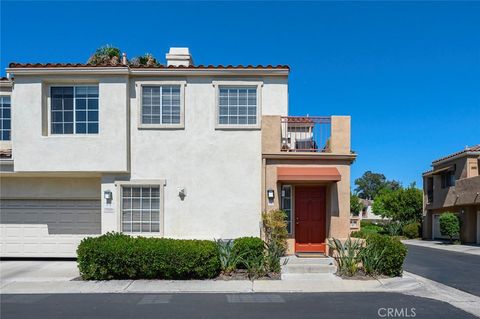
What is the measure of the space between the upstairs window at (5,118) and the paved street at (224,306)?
7.01 m

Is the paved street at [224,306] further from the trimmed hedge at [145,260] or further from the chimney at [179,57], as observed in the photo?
the chimney at [179,57]

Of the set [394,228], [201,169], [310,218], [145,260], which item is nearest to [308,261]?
[310,218]

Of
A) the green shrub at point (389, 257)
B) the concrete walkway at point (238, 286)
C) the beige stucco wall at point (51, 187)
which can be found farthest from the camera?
the beige stucco wall at point (51, 187)

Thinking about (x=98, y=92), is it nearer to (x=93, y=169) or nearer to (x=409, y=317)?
(x=93, y=169)

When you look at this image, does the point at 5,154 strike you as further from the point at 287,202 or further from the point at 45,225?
the point at 287,202

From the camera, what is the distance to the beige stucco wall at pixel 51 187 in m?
16.4

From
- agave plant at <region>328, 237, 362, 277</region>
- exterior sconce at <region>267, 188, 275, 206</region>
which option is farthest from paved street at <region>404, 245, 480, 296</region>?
exterior sconce at <region>267, 188, 275, 206</region>

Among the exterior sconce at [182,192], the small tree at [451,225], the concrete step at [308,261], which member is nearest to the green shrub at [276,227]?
the concrete step at [308,261]

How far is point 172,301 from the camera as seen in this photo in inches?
406

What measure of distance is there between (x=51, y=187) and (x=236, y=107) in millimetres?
6925

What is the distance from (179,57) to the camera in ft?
55.8

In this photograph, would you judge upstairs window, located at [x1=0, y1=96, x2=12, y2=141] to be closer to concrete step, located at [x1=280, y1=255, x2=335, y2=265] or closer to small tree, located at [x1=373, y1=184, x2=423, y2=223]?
concrete step, located at [x1=280, y1=255, x2=335, y2=265]

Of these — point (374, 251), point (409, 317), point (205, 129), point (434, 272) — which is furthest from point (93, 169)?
point (434, 272)

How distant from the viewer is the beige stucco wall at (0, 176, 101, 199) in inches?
645
